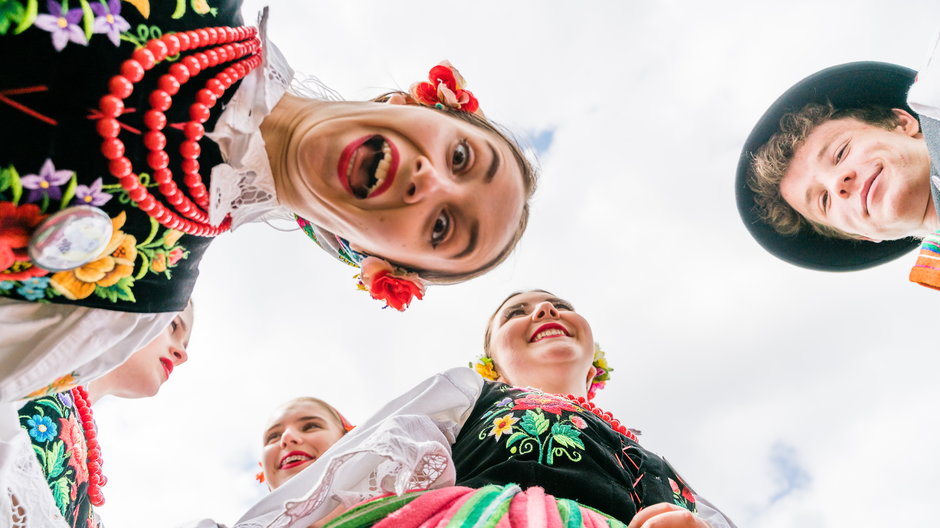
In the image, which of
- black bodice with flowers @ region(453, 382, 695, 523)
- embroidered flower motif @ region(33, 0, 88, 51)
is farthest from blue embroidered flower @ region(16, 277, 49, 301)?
black bodice with flowers @ region(453, 382, 695, 523)

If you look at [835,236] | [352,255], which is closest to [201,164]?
[352,255]

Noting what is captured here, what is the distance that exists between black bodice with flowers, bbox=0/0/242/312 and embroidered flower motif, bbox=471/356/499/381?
6.45 feet

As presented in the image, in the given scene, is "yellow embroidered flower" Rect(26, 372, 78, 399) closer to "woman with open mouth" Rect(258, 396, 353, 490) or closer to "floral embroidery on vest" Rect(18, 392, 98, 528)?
"floral embroidery on vest" Rect(18, 392, 98, 528)

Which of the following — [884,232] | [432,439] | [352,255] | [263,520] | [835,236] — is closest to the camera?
→ [263,520]

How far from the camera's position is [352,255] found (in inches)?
76.6

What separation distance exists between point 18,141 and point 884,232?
8.90ft

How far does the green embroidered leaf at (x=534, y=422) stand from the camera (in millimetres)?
1915

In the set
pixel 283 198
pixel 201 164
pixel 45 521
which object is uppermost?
Result: pixel 283 198

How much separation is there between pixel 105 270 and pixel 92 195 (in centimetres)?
16

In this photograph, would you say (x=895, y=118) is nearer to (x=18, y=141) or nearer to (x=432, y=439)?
(x=432, y=439)

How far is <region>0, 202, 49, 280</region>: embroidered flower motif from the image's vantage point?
1.09 m

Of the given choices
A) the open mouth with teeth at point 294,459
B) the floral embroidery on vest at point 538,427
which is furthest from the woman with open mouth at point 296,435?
the floral embroidery on vest at point 538,427

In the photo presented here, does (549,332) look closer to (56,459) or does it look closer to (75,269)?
(56,459)

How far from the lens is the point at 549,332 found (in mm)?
2844
